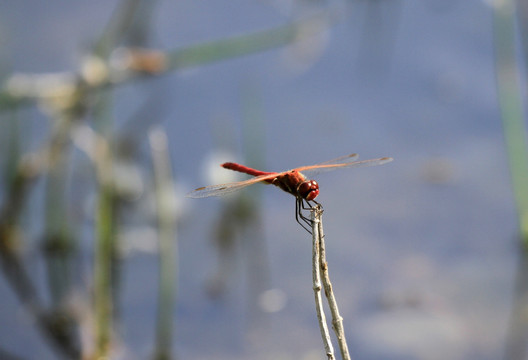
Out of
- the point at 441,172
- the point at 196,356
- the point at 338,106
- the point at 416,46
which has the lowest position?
the point at 196,356

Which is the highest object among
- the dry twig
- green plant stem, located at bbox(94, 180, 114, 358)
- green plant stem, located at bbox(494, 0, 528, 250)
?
green plant stem, located at bbox(494, 0, 528, 250)

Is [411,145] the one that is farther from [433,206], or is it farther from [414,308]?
[414,308]

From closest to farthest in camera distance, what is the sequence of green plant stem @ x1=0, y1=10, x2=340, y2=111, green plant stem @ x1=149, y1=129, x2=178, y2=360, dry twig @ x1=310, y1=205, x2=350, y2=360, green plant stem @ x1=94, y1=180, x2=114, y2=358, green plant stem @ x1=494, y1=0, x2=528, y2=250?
dry twig @ x1=310, y1=205, x2=350, y2=360 < green plant stem @ x1=94, y1=180, x2=114, y2=358 < green plant stem @ x1=149, y1=129, x2=178, y2=360 < green plant stem @ x1=494, y1=0, x2=528, y2=250 < green plant stem @ x1=0, y1=10, x2=340, y2=111

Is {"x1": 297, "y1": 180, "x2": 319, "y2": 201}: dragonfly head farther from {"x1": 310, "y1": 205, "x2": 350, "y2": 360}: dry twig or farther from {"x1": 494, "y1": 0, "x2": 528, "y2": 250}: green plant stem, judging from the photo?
{"x1": 494, "y1": 0, "x2": 528, "y2": 250}: green plant stem

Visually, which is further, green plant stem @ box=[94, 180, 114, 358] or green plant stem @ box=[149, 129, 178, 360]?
green plant stem @ box=[149, 129, 178, 360]

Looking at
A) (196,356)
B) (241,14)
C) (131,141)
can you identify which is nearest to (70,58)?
(131,141)

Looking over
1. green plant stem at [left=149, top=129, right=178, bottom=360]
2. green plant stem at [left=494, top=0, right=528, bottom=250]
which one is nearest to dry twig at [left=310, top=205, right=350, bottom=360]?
green plant stem at [left=149, top=129, right=178, bottom=360]
